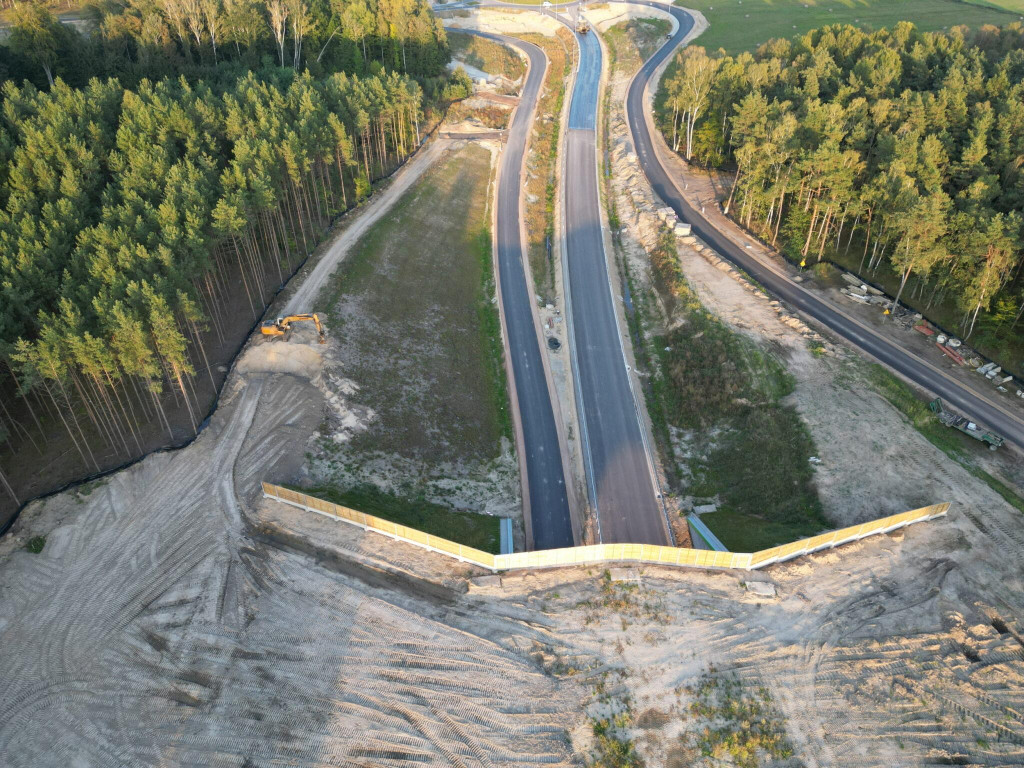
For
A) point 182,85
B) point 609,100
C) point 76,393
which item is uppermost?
point 182,85

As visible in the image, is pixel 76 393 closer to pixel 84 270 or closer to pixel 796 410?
pixel 84 270

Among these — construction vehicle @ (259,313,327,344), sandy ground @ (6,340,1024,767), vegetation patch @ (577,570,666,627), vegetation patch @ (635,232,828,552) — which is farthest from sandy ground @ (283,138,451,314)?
vegetation patch @ (577,570,666,627)

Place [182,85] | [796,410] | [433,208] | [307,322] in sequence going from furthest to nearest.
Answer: [433,208]
[182,85]
[307,322]
[796,410]

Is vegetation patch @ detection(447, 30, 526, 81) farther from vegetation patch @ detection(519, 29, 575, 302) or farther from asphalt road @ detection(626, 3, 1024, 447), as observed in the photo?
asphalt road @ detection(626, 3, 1024, 447)

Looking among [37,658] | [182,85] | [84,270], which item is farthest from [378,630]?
[182,85]

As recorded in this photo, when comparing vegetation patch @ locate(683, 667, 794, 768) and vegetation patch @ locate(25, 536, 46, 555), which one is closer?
vegetation patch @ locate(683, 667, 794, 768)

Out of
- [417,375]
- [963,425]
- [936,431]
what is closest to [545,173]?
[417,375]

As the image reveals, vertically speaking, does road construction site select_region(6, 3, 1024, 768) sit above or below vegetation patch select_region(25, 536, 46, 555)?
below
